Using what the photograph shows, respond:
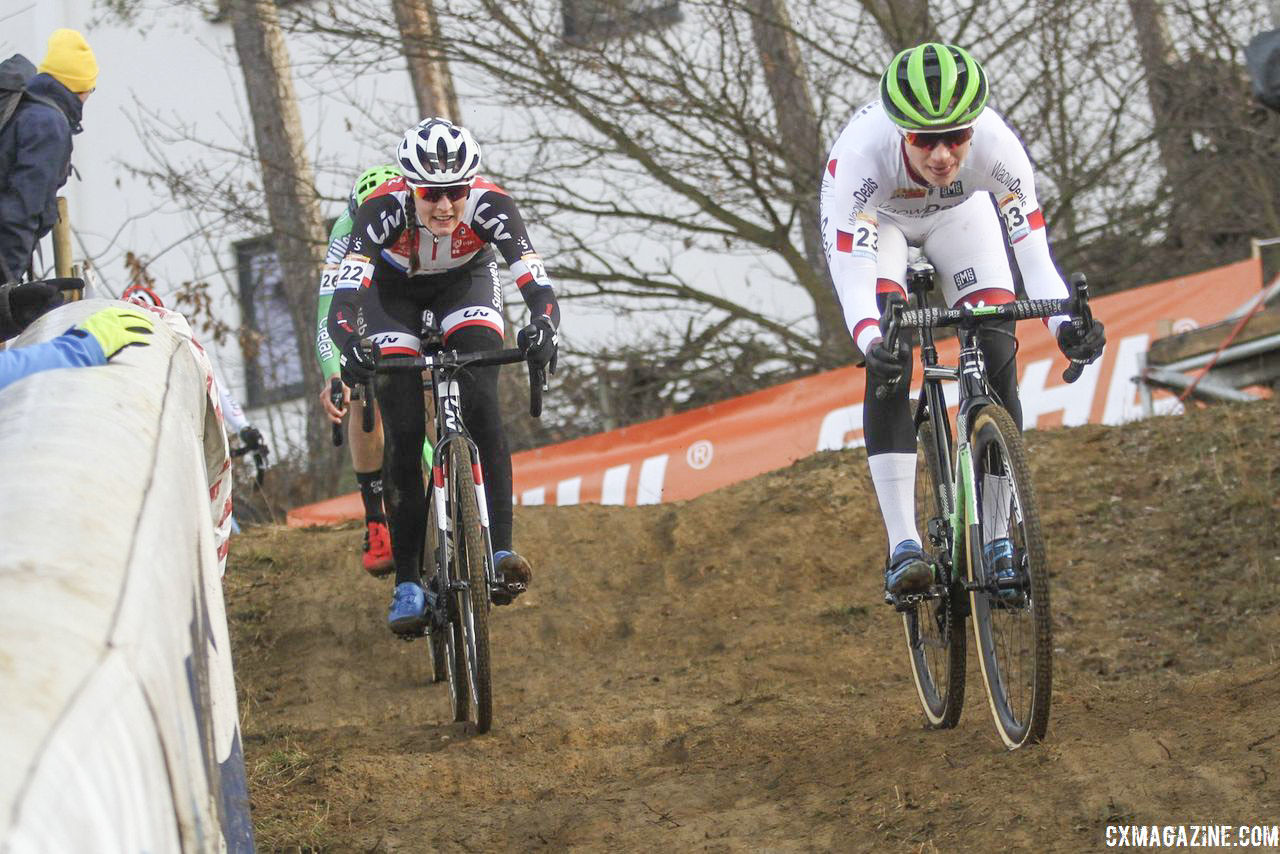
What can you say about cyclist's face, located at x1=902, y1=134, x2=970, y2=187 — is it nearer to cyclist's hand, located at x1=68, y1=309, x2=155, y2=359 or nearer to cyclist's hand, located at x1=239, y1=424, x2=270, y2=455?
cyclist's hand, located at x1=68, y1=309, x2=155, y2=359

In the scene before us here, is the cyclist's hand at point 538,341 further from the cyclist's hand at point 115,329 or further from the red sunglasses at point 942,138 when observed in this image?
the cyclist's hand at point 115,329

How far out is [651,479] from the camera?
37.9 feet

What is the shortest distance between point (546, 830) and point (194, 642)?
1914mm

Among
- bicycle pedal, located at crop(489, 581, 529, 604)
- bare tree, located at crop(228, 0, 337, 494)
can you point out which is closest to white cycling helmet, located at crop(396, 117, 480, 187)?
bicycle pedal, located at crop(489, 581, 529, 604)

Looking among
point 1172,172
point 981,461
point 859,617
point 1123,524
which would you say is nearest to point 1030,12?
point 1172,172

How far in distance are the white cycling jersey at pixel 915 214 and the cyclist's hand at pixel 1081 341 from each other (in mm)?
158

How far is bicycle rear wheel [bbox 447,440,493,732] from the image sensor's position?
5922 mm

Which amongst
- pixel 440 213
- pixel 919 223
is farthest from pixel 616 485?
pixel 919 223

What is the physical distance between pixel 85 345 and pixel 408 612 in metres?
2.86

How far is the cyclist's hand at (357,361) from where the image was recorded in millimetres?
6055

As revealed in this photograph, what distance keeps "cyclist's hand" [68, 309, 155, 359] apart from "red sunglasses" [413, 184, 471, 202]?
2.23m

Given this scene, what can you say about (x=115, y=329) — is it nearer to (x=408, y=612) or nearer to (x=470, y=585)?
(x=470, y=585)

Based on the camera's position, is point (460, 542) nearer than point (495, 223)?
Yes

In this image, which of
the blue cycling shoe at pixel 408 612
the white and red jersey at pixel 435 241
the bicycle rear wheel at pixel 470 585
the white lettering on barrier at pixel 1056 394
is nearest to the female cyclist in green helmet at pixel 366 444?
the white and red jersey at pixel 435 241
